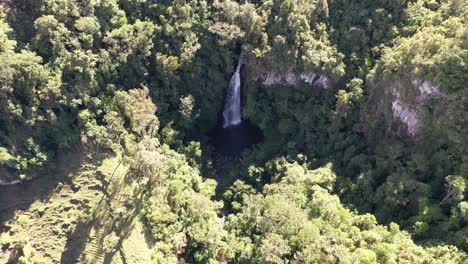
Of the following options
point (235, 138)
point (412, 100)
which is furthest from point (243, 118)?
point (412, 100)

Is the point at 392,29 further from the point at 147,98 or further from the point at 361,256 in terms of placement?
the point at 147,98

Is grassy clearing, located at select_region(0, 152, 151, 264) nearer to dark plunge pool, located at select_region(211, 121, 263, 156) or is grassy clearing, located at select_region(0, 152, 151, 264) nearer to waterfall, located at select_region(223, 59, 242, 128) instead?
dark plunge pool, located at select_region(211, 121, 263, 156)

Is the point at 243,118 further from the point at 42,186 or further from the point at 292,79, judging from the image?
the point at 42,186

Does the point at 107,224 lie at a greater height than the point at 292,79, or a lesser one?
lesser

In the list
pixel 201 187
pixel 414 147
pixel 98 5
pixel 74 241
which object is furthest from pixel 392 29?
pixel 74 241

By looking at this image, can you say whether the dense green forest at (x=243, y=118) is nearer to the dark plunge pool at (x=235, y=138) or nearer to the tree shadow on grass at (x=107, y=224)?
the tree shadow on grass at (x=107, y=224)
